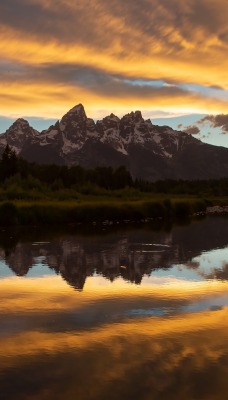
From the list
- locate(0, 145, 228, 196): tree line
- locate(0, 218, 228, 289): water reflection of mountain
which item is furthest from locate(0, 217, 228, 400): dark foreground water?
locate(0, 145, 228, 196): tree line

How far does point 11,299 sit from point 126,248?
18402 mm

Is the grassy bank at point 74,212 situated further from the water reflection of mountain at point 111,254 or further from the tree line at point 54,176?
the tree line at point 54,176

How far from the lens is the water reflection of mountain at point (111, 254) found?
94.0 feet

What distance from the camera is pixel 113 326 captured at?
17234 mm

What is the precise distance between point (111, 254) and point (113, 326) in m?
18.3

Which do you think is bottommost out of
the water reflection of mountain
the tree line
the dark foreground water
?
the water reflection of mountain

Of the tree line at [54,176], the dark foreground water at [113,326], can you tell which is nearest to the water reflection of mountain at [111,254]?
the dark foreground water at [113,326]

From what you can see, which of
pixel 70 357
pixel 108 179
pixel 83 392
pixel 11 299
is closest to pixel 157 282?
pixel 11 299

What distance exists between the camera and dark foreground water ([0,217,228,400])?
12086mm

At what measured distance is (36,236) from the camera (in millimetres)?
46594

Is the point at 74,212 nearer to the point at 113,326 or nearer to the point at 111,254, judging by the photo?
the point at 111,254

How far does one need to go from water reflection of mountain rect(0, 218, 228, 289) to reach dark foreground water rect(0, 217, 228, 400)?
11 cm

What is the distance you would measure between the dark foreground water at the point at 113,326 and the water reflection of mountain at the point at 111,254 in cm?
11

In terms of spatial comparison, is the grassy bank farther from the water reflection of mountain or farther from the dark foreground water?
the dark foreground water
